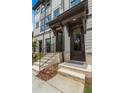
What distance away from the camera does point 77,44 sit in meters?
1.40

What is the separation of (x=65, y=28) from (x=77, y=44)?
19cm

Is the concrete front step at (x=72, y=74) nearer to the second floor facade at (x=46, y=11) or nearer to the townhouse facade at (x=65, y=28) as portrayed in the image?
the townhouse facade at (x=65, y=28)

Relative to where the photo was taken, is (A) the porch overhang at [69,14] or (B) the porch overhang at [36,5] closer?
(B) the porch overhang at [36,5]

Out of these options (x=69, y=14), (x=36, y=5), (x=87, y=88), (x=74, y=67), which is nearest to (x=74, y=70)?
(x=74, y=67)

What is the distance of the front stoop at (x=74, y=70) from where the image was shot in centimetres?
129

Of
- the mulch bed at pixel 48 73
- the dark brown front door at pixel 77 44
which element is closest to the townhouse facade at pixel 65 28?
the dark brown front door at pixel 77 44

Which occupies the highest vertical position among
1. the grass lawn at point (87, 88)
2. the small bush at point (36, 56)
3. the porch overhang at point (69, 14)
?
the porch overhang at point (69, 14)

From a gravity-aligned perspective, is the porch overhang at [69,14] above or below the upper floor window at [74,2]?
below

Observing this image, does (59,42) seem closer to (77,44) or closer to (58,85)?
(77,44)

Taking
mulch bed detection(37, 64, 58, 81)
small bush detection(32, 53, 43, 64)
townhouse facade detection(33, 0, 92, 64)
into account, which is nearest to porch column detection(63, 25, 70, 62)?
townhouse facade detection(33, 0, 92, 64)

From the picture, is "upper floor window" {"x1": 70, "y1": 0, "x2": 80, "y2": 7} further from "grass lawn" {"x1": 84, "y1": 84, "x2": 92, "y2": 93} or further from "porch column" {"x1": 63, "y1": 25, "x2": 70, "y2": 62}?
"grass lawn" {"x1": 84, "y1": 84, "x2": 92, "y2": 93}

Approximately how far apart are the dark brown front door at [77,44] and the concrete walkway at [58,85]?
0.68 feet
